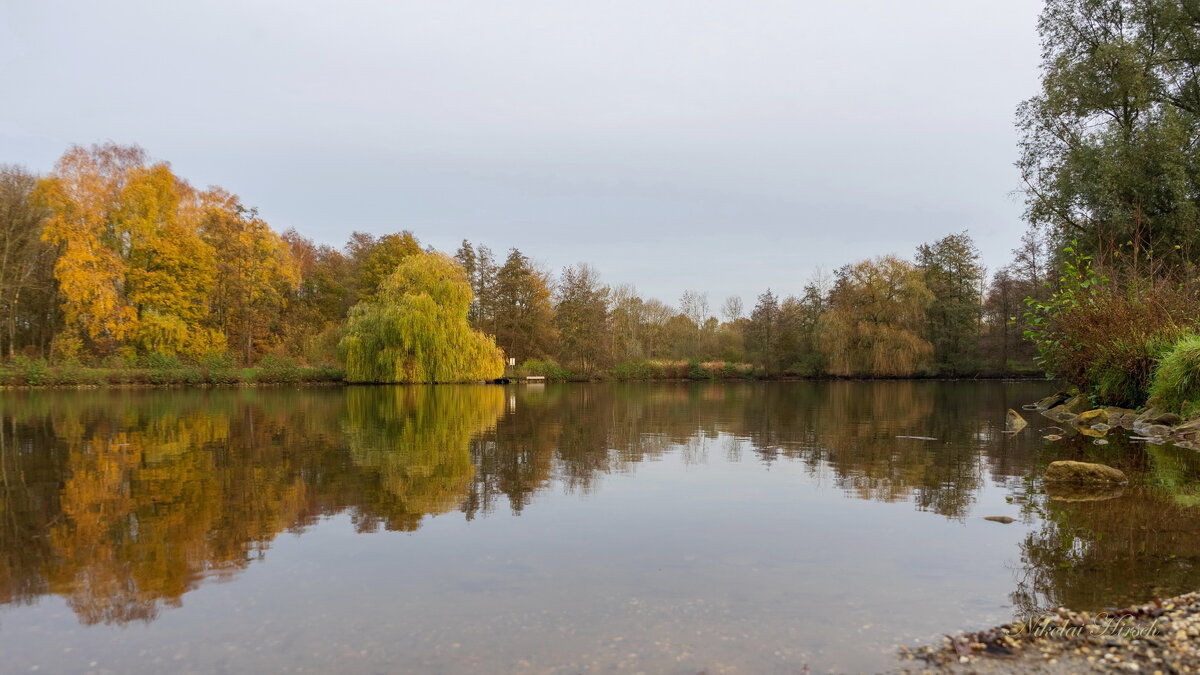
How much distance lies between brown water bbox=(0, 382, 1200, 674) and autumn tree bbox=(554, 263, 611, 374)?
4107cm

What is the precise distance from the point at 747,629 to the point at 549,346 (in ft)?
161

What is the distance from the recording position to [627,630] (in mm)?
4047

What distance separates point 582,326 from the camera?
5338cm

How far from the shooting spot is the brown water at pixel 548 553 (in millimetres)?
3855

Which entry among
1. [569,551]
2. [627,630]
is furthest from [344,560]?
[627,630]

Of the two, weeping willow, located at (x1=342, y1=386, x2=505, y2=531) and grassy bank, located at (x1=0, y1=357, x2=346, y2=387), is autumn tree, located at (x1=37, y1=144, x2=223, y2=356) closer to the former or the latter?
grassy bank, located at (x1=0, y1=357, x2=346, y2=387)

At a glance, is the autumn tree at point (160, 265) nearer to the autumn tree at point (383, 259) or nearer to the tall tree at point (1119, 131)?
the autumn tree at point (383, 259)

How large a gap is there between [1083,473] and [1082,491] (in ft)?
Answer: 2.08

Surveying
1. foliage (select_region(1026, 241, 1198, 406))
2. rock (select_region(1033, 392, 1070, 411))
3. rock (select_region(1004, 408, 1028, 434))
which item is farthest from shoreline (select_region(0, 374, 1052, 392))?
foliage (select_region(1026, 241, 1198, 406))

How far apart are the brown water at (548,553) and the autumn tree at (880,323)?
38.0 metres

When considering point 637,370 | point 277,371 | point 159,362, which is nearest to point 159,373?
point 159,362

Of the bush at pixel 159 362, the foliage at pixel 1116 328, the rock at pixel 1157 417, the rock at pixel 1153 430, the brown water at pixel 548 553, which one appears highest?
the foliage at pixel 1116 328

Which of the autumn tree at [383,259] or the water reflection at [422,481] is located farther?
the autumn tree at [383,259]

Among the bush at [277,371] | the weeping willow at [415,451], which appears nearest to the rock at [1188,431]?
the weeping willow at [415,451]
